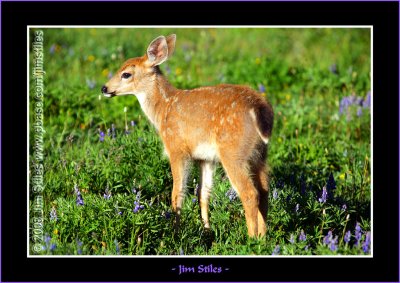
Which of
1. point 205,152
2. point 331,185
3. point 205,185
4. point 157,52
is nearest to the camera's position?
point 205,152

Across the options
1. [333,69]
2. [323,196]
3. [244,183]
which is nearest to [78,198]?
[244,183]

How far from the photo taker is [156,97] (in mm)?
7930

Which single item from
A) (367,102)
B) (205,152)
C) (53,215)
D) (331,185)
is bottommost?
(53,215)

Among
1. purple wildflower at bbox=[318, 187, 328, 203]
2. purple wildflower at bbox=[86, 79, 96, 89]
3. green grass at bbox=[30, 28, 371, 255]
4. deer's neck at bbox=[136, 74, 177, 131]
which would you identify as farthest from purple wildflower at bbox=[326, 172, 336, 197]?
purple wildflower at bbox=[86, 79, 96, 89]

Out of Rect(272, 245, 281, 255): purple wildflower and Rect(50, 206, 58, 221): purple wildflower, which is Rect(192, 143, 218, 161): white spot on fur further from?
Rect(50, 206, 58, 221): purple wildflower

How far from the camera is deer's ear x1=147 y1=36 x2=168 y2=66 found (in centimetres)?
783

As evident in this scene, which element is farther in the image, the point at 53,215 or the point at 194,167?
the point at 194,167

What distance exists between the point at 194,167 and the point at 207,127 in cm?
99

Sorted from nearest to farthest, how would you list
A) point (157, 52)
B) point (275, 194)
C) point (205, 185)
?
point (275, 194) < point (205, 185) < point (157, 52)

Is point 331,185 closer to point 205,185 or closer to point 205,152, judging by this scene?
point 205,185

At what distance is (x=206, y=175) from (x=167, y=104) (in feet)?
2.70

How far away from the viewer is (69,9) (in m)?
7.25
